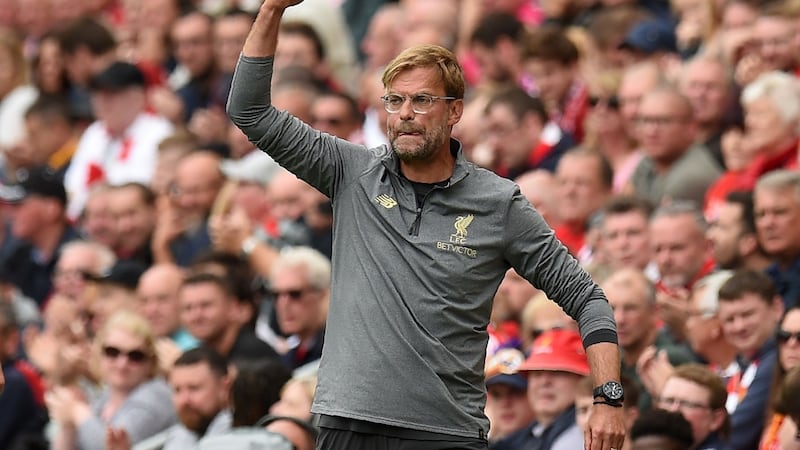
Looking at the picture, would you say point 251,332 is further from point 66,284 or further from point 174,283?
point 66,284

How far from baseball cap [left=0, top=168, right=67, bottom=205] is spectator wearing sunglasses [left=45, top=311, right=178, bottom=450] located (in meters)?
3.42

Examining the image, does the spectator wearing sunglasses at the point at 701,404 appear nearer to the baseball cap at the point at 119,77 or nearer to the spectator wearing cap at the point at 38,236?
the spectator wearing cap at the point at 38,236

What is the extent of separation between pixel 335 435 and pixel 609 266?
387 centimetres

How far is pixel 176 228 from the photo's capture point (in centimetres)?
1334

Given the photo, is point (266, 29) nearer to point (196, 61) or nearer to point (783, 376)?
point (783, 376)

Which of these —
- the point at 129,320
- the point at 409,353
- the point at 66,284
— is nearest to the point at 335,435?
the point at 409,353

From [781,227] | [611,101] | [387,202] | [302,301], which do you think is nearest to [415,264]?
[387,202]

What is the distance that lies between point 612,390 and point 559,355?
267cm

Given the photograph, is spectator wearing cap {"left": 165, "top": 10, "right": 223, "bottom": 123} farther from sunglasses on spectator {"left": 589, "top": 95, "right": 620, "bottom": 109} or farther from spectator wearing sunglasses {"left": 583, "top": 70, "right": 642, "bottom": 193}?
sunglasses on spectator {"left": 589, "top": 95, "right": 620, "bottom": 109}

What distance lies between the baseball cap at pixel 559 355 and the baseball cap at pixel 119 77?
6.72 metres

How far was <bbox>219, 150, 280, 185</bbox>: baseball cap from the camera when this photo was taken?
522 inches

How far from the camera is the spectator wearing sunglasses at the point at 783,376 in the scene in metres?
8.12

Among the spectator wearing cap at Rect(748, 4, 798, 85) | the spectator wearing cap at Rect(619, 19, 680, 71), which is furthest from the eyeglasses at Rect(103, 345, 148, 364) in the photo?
the spectator wearing cap at Rect(619, 19, 680, 71)

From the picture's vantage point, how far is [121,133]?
49.8ft
